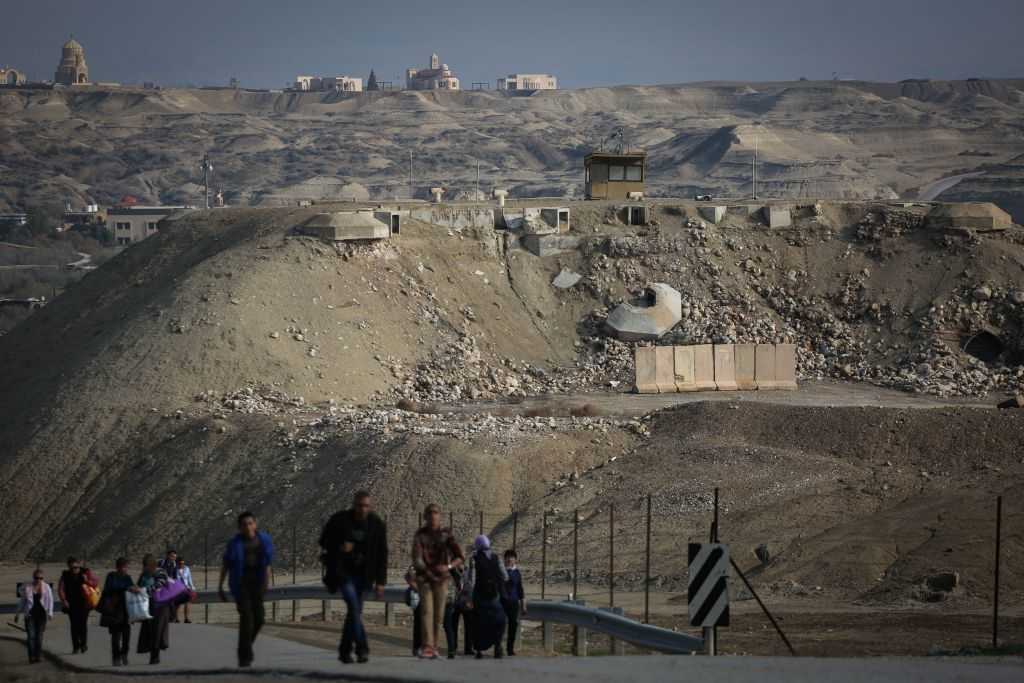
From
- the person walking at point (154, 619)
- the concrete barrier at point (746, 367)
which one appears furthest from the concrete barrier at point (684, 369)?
the person walking at point (154, 619)

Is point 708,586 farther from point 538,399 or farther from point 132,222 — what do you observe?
point 132,222

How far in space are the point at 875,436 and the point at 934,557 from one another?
32.1ft

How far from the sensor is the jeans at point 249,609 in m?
12.8

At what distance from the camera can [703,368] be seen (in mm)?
44562

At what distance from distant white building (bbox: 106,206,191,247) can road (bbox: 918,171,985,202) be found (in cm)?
5634

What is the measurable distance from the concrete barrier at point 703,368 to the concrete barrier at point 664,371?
636 mm

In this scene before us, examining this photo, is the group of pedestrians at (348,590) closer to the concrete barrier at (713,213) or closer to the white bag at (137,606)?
the white bag at (137,606)

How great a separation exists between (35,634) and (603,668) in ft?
22.2

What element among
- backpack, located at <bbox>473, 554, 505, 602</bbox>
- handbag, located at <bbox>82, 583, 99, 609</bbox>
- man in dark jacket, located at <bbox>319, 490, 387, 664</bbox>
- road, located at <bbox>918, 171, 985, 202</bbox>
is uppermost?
road, located at <bbox>918, 171, 985, 202</bbox>

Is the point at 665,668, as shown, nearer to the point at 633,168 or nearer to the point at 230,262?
the point at 230,262

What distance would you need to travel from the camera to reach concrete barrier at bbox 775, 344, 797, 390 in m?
44.5

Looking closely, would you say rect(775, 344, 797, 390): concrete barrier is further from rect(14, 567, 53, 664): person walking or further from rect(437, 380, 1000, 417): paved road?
rect(14, 567, 53, 664): person walking

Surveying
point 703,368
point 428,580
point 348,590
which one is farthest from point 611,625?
point 703,368

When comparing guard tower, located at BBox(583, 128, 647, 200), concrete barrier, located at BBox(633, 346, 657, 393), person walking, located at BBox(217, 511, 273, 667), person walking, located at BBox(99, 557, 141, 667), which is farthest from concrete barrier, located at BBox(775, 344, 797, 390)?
person walking, located at BBox(217, 511, 273, 667)
